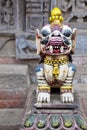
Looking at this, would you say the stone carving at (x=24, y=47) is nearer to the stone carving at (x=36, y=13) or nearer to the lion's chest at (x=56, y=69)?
the stone carving at (x=36, y=13)

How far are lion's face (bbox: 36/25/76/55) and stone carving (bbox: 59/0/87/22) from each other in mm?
1300

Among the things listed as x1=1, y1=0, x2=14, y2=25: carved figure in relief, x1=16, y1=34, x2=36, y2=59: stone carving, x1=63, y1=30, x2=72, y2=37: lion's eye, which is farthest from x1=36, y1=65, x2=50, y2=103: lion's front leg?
x1=1, y1=0, x2=14, y2=25: carved figure in relief

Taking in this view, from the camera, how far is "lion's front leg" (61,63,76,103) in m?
2.96

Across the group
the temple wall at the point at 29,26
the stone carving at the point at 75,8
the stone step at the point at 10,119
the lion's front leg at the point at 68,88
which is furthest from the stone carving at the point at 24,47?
the lion's front leg at the point at 68,88

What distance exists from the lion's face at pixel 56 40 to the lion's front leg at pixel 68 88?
0.50 feet

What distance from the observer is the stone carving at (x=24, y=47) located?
162 inches

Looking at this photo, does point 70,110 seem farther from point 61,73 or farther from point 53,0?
point 53,0

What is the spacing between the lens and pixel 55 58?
2.91 meters

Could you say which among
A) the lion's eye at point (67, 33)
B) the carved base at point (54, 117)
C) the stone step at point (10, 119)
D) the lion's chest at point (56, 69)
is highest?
the lion's eye at point (67, 33)

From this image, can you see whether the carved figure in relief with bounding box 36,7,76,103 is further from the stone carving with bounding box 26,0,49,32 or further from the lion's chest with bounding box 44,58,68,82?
the stone carving with bounding box 26,0,49,32

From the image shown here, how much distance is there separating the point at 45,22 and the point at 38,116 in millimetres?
1624

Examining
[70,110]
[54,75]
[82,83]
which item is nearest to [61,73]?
[54,75]

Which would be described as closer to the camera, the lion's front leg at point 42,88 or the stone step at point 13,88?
the lion's front leg at point 42,88

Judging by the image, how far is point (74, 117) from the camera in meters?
2.80
